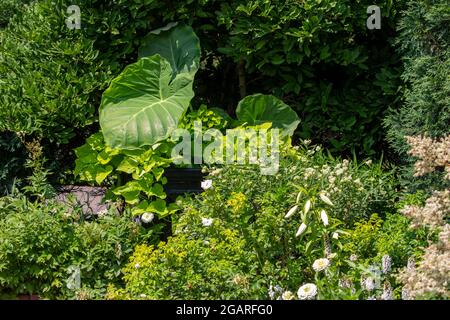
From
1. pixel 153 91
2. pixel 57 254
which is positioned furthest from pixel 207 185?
pixel 153 91

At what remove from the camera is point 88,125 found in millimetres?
5719

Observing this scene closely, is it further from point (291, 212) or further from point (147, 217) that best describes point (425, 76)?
point (147, 217)

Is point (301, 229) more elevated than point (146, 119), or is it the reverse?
point (146, 119)

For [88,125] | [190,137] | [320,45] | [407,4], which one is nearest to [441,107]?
[407,4]

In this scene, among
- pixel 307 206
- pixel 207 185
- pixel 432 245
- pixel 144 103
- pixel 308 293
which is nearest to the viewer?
pixel 308 293

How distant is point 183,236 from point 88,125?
2.05 meters

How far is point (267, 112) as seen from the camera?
206 inches

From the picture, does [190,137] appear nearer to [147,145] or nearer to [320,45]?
[147,145]

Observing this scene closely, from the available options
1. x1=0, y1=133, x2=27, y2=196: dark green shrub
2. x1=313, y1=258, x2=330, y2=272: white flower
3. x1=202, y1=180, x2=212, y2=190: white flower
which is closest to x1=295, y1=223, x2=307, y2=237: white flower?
x1=313, y1=258, x2=330, y2=272: white flower

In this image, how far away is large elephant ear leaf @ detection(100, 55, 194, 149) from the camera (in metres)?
4.95

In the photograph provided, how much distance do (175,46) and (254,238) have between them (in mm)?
1939

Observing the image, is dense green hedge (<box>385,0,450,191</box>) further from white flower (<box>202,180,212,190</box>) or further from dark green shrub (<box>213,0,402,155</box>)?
white flower (<box>202,180,212,190</box>)

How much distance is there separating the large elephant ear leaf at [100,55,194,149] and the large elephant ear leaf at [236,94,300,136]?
38cm

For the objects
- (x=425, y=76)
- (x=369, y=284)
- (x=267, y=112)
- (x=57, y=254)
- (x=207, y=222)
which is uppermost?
(x=425, y=76)
